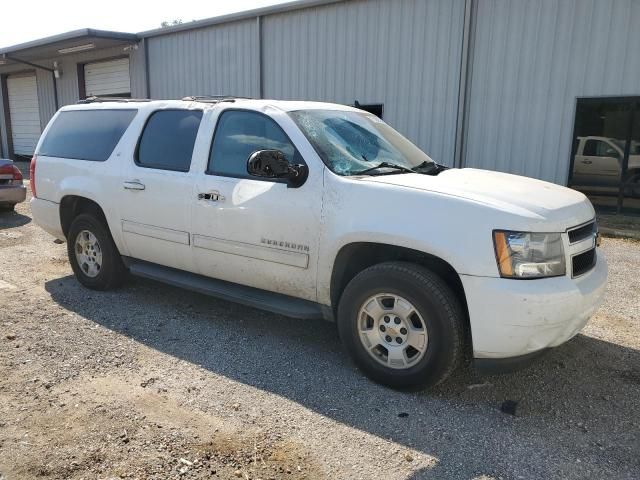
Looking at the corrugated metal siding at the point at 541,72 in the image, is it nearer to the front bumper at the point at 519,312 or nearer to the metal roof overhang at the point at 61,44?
the front bumper at the point at 519,312

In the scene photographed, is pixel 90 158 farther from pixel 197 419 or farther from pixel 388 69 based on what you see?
pixel 388 69

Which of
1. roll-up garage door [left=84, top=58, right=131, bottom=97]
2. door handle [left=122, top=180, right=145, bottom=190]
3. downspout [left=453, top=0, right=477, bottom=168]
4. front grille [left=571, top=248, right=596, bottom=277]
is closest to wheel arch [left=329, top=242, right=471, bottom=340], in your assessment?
front grille [left=571, top=248, right=596, bottom=277]

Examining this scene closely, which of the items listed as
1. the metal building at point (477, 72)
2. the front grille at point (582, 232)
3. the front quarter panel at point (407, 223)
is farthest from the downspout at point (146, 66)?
the front grille at point (582, 232)

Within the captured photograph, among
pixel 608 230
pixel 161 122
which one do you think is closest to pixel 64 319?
pixel 161 122

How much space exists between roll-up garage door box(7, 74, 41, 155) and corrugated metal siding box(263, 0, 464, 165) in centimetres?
1389

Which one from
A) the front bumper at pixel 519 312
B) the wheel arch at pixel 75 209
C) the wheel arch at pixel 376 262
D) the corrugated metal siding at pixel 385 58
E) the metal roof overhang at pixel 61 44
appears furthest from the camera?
the metal roof overhang at pixel 61 44

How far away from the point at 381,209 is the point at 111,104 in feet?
11.5

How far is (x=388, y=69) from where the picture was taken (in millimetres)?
12117

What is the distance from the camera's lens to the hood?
3359mm

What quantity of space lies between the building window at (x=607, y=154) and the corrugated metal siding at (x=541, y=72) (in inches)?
9.5

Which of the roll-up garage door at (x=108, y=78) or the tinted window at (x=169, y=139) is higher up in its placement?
the roll-up garage door at (x=108, y=78)

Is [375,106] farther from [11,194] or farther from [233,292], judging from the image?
[233,292]

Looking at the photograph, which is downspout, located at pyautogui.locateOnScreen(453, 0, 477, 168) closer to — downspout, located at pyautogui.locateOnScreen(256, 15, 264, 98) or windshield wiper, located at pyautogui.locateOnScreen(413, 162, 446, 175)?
downspout, located at pyautogui.locateOnScreen(256, 15, 264, 98)

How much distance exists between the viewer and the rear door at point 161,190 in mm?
4738
